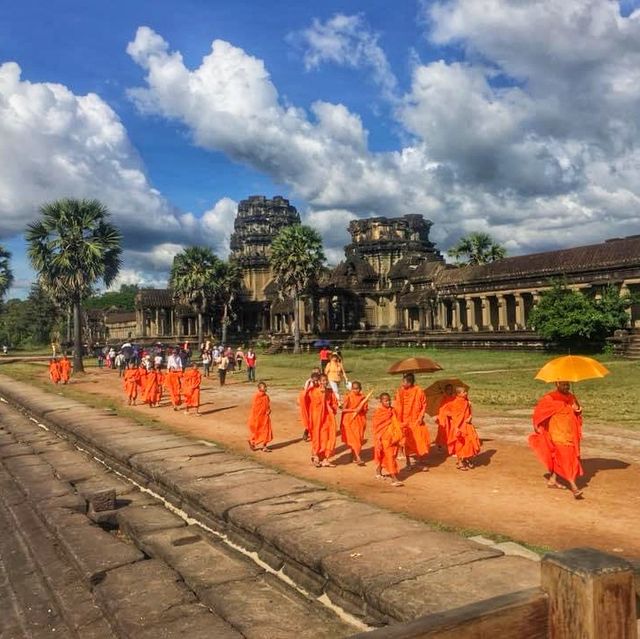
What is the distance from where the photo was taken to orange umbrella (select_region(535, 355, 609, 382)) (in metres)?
7.72

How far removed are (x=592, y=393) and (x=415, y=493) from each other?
13.5 m

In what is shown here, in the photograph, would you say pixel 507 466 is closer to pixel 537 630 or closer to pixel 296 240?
pixel 537 630

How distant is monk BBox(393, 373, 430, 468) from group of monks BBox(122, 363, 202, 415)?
8.56 meters

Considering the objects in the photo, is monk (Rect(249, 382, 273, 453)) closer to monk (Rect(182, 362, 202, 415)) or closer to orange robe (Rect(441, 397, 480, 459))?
orange robe (Rect(441, 397, 480, 459))

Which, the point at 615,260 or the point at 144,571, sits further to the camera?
the point at 615,260

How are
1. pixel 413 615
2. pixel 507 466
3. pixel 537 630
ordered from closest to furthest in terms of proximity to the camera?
pixel 537 630 < pixel 413 615 < pixel 507 466

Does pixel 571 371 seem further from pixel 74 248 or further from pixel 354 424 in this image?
pixel 74 248

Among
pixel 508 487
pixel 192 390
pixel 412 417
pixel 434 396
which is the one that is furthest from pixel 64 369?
pixel 508 487

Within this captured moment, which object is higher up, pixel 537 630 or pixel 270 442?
pixel 537 630

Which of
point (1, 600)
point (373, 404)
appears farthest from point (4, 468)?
point (373, 404)

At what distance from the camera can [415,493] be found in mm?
7883

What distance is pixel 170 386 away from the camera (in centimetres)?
1834

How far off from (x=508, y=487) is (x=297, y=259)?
40043 millimetres

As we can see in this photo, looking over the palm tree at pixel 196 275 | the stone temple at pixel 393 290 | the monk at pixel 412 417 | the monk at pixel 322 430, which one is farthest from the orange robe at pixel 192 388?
the palm tree at pixel 196 275
